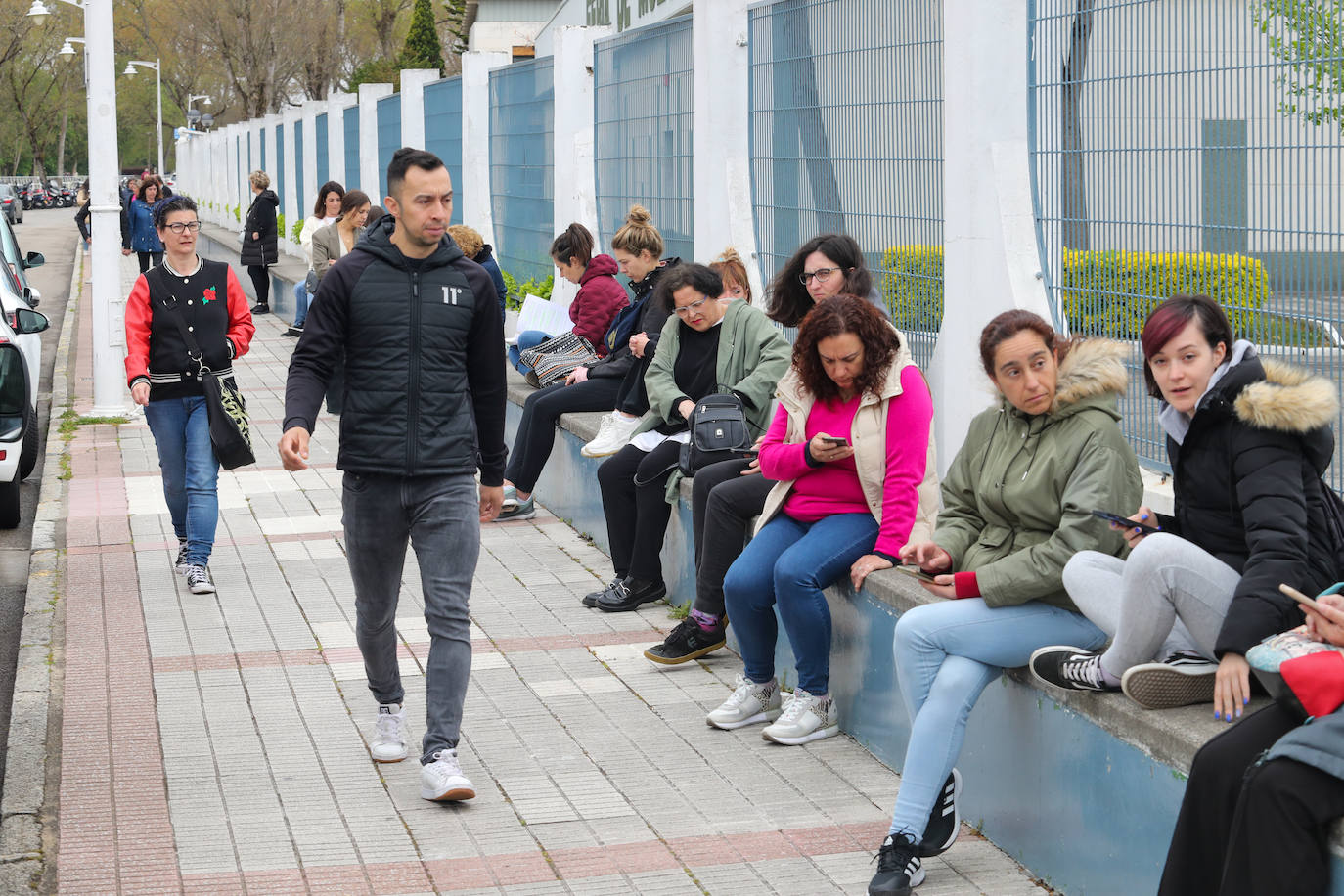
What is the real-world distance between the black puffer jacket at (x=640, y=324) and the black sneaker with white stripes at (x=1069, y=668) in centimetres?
389

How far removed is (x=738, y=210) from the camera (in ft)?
29.4

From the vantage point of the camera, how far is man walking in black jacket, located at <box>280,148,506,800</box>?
16.6ft

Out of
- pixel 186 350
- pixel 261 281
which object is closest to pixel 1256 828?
pixel 186 350

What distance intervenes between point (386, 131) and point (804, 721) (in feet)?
51.4

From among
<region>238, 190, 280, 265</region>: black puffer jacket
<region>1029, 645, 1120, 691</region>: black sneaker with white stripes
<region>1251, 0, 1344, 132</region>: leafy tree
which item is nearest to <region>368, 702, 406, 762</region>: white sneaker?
<region>1029, 645, 1120, 691</region>: black sneaker with white stripes

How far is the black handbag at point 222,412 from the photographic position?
26.1ft

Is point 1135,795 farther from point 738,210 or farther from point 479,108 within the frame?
point 479,108

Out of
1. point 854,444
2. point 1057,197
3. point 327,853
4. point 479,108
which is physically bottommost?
point 327,853

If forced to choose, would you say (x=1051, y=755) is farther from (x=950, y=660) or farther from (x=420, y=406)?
(x=420, y=406)

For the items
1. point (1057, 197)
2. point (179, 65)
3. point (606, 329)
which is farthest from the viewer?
point (179, 65)

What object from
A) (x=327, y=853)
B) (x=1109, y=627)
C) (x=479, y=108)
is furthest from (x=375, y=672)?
(x=479, y=108)

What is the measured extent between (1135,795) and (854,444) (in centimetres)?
193

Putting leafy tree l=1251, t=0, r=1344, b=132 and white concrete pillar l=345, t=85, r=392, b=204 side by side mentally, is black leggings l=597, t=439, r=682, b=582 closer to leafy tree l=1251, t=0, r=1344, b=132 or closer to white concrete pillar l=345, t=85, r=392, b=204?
leafy tree l=1251, t=0, r=1344, b=132

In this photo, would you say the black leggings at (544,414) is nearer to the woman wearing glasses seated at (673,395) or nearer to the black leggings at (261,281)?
the woman wearing glasses seated at (673,395)
